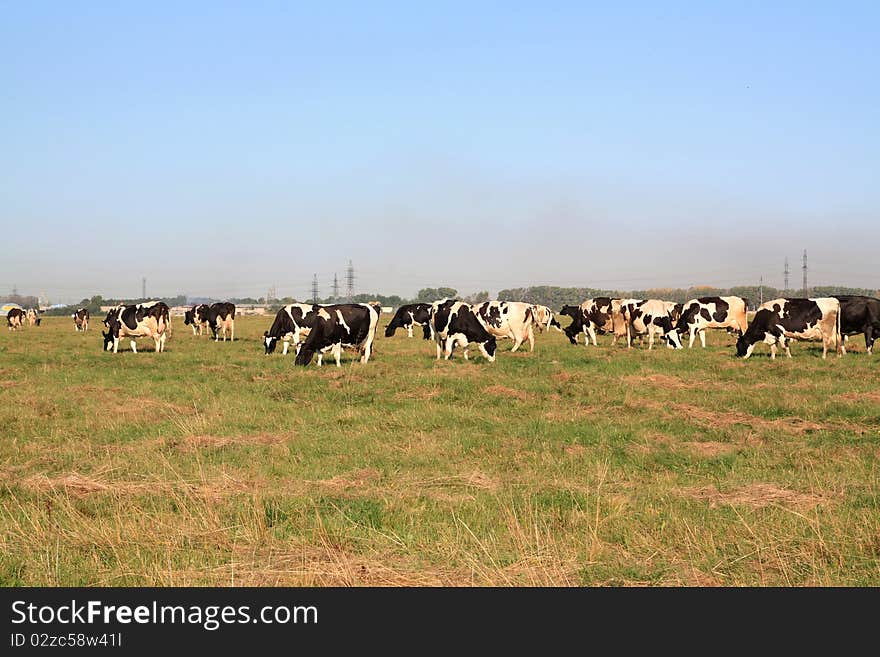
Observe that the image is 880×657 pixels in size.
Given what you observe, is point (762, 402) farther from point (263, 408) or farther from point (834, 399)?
point (263, 408)

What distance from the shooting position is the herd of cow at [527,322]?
27484 millimetres

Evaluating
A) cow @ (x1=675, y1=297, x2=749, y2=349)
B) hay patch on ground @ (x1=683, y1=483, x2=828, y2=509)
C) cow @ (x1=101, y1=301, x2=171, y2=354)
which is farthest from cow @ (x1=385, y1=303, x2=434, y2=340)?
hay patch on ground @ (x1=683, y1=483, x2=828, y2=509)

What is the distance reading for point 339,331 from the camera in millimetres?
26844

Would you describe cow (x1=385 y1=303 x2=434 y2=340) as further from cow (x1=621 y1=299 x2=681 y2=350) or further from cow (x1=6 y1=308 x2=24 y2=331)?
cow (x1=6 y1=308 x2=24 y2=331)

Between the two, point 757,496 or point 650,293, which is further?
point 650,293

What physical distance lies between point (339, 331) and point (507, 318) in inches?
328

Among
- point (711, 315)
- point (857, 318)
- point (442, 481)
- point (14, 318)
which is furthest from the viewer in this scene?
point (14, 318)

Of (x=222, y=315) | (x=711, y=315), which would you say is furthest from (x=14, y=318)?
(x=711, y=315)

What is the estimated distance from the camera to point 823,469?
33.9 ft

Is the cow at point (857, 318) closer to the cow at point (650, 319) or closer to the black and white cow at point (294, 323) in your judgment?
the cow at point (650, 319)

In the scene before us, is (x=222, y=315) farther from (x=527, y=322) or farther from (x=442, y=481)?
(x=442, y=481)

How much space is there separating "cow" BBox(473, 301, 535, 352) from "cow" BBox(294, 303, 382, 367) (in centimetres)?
Answer: 607

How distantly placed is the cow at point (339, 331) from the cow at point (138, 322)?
27.1ft

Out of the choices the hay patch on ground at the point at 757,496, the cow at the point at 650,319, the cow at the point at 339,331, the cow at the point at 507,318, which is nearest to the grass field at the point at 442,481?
the hay patch on ground at the point at 757,496
